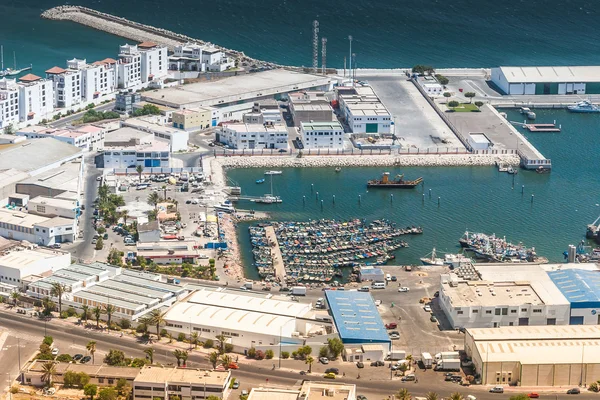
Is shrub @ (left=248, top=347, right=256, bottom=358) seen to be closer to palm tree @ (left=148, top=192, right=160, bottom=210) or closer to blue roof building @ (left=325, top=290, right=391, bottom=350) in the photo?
blue roof building @ (left=325, top=290, right=391, bottom=350)

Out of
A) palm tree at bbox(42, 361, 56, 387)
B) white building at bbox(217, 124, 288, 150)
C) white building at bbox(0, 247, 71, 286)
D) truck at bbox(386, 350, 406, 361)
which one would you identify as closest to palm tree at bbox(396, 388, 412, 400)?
truck at bbox(386, 350, 406, 361)

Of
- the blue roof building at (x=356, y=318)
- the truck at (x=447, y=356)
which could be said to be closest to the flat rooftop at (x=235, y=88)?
the blue roof building at (x=356, y=318)

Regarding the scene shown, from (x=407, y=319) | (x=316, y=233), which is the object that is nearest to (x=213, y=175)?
(x=316, y=233)

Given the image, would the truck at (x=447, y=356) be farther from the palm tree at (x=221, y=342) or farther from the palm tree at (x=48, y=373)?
the palm tree at (x=48, y=373)

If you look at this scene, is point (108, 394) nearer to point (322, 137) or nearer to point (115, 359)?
point (115, 359)

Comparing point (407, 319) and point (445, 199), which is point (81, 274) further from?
point (445, 199)

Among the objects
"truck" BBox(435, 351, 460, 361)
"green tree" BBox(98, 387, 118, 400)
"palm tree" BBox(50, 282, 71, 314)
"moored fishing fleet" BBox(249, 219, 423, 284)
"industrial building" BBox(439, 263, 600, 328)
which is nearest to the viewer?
"green tree" BBox(98, 387, 118, 400)

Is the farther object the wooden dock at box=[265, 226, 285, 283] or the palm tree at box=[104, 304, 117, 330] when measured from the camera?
the wooden dock at box=[265, 226, 285, 283]

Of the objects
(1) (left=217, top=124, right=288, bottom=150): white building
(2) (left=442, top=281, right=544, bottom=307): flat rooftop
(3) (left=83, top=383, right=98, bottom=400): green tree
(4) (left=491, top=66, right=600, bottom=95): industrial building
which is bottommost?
(3) (left=83, top=383, right=98, bottom=400): green tree
